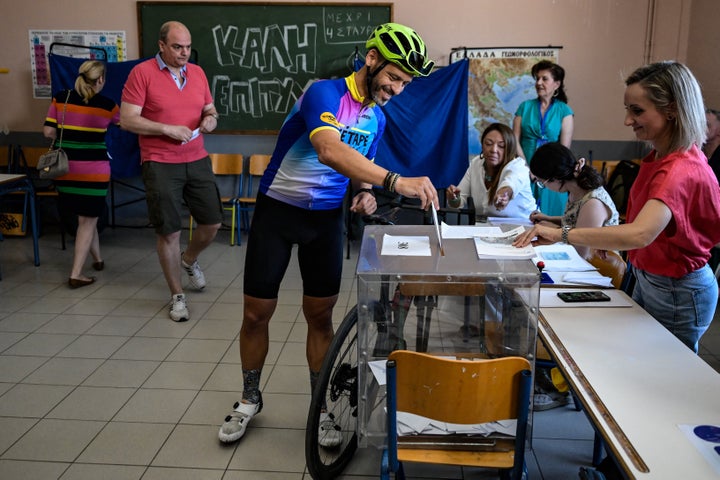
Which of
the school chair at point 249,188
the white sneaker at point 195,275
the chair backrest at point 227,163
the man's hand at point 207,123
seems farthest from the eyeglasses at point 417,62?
the chair backrest at point 227,163

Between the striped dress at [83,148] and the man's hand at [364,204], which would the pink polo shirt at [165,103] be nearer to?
the striped dress at [83,148]

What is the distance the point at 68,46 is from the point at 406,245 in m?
5.19

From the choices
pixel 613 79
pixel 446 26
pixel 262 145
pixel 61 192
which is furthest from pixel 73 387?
pixel 613 79

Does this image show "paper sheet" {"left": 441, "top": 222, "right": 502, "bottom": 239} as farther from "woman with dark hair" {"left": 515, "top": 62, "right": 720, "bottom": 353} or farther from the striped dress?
the striped dress

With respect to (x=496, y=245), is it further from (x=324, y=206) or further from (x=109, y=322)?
(x=109, y=322)

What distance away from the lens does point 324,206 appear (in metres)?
2.30

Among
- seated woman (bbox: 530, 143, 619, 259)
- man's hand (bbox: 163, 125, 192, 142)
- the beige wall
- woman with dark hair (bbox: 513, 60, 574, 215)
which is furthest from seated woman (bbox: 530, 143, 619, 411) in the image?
the beige wall

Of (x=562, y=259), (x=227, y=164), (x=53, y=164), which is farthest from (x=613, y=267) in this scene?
(x=227, y=164)

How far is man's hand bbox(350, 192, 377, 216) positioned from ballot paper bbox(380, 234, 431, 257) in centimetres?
25

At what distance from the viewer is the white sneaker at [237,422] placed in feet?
7.99

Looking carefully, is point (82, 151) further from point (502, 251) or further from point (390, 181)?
point (502, 251)

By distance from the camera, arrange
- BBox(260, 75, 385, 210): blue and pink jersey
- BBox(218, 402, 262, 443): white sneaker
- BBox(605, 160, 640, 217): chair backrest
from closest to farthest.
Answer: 1. BBox(260, 75, 385, 210): blue and pink jersey
2. BBox(218, 402, 262, 443): white sneaker
3. BBox(605, 160, 640, 217): chair backrest

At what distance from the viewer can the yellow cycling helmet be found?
1.90 m

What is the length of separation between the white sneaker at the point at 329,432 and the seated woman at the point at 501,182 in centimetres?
157
